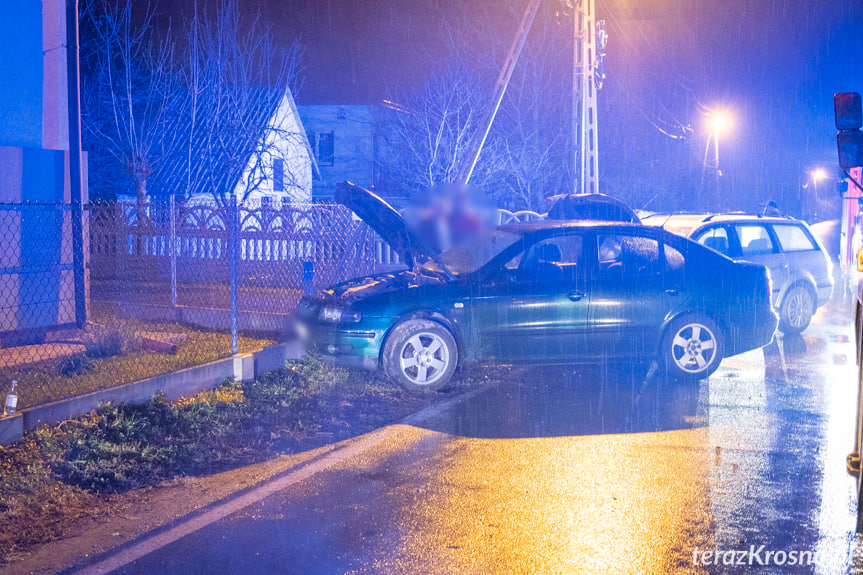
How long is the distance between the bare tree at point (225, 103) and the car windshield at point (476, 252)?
12.4 metres

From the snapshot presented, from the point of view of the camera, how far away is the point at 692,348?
8.52 metres

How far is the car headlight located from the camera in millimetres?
7894

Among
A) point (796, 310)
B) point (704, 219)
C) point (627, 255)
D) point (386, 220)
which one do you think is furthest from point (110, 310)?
point (796, 310)

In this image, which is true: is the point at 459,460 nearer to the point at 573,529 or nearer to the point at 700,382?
the point at 573,529

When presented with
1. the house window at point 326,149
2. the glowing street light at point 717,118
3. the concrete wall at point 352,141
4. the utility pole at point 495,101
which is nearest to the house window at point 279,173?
the concrete wall at point 352,141

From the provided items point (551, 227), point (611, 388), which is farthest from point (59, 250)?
point (611, 388)

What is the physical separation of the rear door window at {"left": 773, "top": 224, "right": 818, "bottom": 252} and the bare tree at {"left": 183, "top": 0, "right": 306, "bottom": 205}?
13.1 metres

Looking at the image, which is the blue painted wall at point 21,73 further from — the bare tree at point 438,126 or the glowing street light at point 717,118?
the glowing street light at point 717,118

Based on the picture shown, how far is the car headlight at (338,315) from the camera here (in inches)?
311

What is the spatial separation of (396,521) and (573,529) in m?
0.98

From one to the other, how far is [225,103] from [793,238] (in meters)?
15.7

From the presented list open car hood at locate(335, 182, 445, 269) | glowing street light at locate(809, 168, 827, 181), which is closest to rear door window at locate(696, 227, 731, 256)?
open car hood at locate(335, 182, 445, 269)

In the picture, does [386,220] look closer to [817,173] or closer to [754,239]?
[754,239]

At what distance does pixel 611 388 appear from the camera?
8.29 meters
